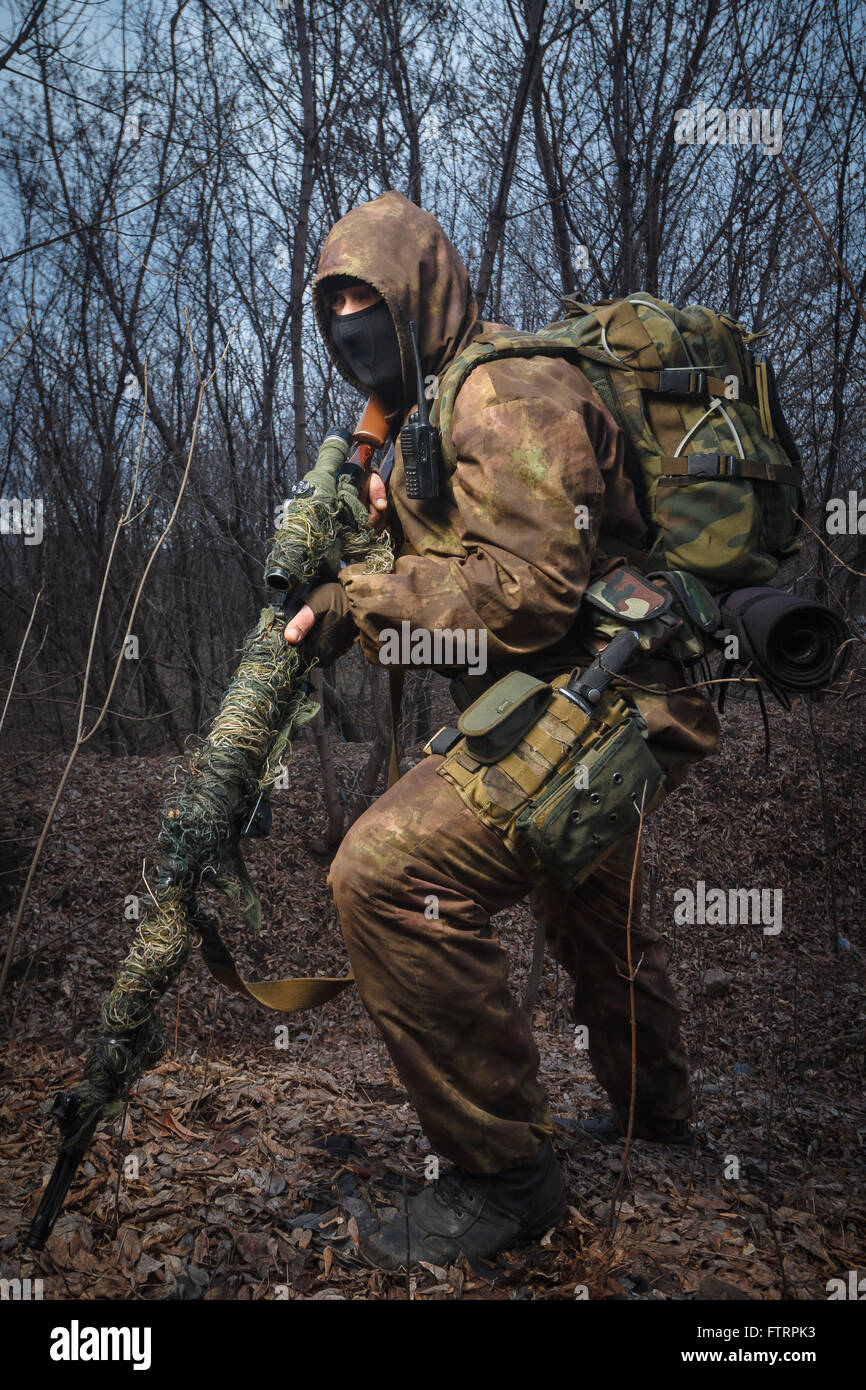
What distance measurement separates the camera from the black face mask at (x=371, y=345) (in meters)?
3.02

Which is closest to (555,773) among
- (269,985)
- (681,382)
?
(269,985)

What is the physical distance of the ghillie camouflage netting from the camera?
8.11 feet

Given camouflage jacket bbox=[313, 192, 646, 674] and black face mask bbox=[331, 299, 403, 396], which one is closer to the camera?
camouflage jacket bbox=[313, 192, 646, 674]

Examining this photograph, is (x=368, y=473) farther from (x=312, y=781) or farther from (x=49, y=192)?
(x=49, y=192)

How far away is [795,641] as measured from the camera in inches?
97.1

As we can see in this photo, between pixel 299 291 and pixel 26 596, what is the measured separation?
190 inches

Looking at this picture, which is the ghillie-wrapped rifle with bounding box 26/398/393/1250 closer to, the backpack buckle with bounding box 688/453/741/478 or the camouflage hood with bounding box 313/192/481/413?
the camouflage hood with bounding box 313/192/481/413

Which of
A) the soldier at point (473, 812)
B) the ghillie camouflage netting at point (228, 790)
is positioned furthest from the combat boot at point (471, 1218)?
the ghillie camouflage netting at point (228, 790)

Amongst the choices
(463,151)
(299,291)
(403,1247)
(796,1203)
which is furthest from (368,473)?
(463,151)

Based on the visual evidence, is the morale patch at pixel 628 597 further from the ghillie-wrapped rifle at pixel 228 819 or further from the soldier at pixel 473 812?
the ghillie-wrapped rifle at pixel 228 819

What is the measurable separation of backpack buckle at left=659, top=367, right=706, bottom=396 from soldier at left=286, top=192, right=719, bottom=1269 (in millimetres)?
219

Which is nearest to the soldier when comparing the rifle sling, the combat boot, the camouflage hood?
the combat boot

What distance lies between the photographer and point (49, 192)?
7973 mm

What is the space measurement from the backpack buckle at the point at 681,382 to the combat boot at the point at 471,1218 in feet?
7.20
